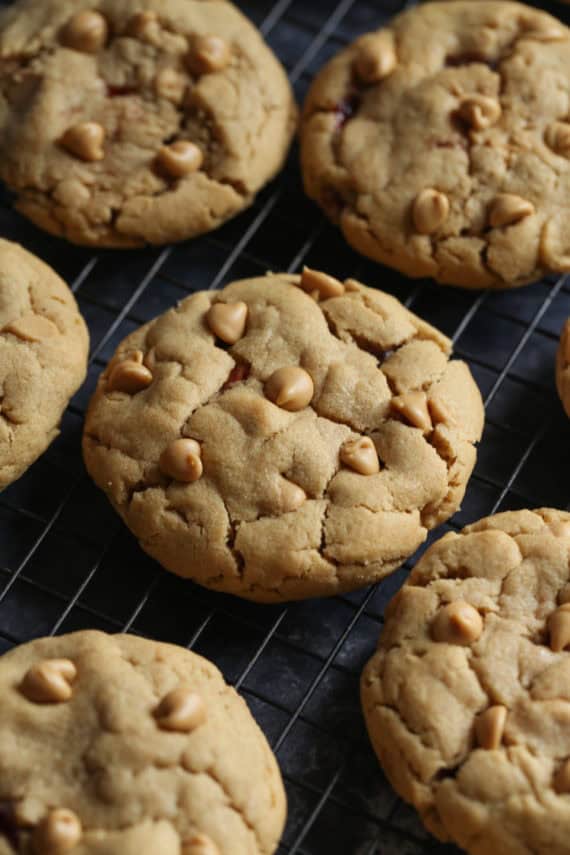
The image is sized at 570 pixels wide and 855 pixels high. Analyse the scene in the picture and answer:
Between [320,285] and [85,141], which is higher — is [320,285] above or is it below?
above

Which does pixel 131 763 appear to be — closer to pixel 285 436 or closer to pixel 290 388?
pixel 285 436

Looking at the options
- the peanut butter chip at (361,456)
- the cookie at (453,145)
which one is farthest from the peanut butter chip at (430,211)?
the peanut butter chip at (361,456)

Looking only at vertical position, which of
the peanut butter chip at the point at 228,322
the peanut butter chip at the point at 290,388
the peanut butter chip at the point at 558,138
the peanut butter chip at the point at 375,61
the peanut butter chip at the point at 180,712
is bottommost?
the peanut butter chip at the point at 180,712

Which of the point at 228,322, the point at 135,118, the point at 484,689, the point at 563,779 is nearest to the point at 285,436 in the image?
the point at 228,322

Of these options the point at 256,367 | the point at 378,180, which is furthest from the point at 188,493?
the point at 378,180

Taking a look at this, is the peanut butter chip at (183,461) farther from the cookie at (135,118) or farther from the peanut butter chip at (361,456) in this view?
the cookie at (135,118)

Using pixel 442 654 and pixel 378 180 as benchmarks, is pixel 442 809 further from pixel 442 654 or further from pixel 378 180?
pixel 378 180

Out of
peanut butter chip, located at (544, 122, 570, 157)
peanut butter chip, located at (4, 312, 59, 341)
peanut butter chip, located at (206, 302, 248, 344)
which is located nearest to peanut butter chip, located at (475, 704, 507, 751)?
peanut butter chip, located at (206, 302, 248, 344)
